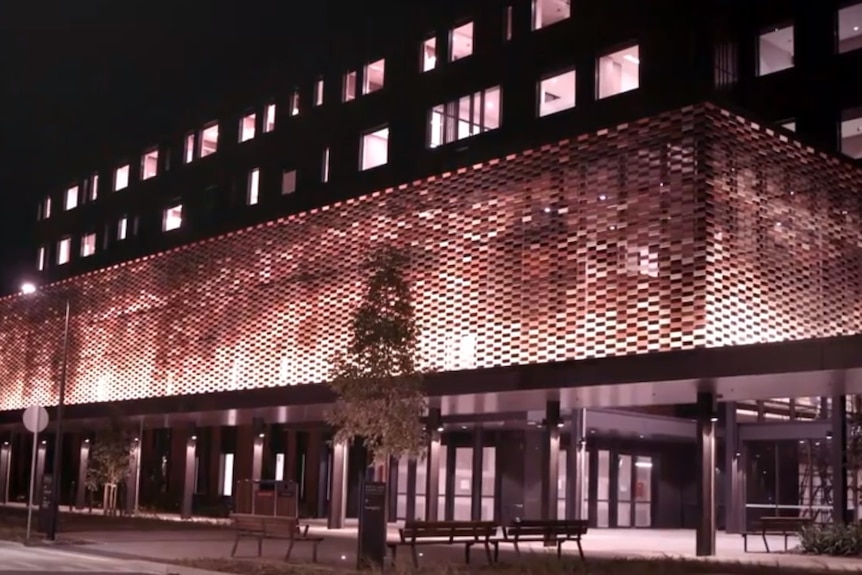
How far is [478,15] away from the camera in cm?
3788

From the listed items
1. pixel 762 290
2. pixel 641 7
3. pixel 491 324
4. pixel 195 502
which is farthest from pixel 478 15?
Answer: pixel 195 502

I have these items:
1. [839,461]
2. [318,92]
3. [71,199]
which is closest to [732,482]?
[839,461]

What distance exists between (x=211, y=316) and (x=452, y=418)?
10.0 meters

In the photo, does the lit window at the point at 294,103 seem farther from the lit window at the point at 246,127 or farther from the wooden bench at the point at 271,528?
the wooden bench at the point at 271,528

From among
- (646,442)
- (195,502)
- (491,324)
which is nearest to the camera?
(491,324)

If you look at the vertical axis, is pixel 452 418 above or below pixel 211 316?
below

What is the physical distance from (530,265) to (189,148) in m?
27.0

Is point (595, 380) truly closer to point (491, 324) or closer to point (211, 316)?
point (491, 324)

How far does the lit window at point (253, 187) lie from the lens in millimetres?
47344

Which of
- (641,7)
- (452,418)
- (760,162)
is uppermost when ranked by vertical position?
(641,7)

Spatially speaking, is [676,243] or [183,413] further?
[183,413]

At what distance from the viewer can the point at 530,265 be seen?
30.6 m

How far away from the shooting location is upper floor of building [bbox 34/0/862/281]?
106 ft

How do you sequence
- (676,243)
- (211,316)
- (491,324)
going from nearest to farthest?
(676,243), (491,324), (211,316)
